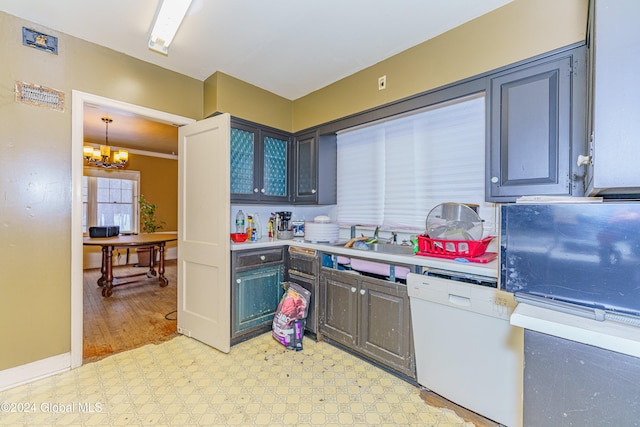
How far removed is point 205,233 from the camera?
2512 millimetres

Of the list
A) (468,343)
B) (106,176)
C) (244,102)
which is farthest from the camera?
(106,176)

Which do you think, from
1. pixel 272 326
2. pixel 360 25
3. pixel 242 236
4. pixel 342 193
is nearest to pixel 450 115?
pixel 360 25

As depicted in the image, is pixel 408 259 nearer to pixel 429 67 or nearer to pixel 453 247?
pixel 453 247

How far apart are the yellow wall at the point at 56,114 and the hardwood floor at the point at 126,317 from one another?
46cm

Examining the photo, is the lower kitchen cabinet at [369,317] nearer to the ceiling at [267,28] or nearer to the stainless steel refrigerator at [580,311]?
the stainless steel refrigerator at [580,311]

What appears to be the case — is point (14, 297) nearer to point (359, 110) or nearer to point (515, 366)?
point (359, 110)

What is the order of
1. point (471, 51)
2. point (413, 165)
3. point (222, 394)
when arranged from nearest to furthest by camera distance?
point (222, 394) → point (471, 51) → point (413, 165)

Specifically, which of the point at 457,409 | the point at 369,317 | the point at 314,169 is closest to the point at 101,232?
the point at 314,169

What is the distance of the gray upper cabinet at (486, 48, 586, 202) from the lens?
1.53 meters

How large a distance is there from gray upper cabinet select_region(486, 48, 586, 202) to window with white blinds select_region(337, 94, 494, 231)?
0.34m

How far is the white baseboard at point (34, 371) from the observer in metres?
1.88

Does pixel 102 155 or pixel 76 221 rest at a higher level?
pixel 102 155

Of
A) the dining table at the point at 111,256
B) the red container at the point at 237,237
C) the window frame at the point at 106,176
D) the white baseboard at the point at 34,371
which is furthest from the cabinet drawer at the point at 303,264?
the window frame at the point at 106,176

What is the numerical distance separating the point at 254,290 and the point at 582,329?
228 centimetres
